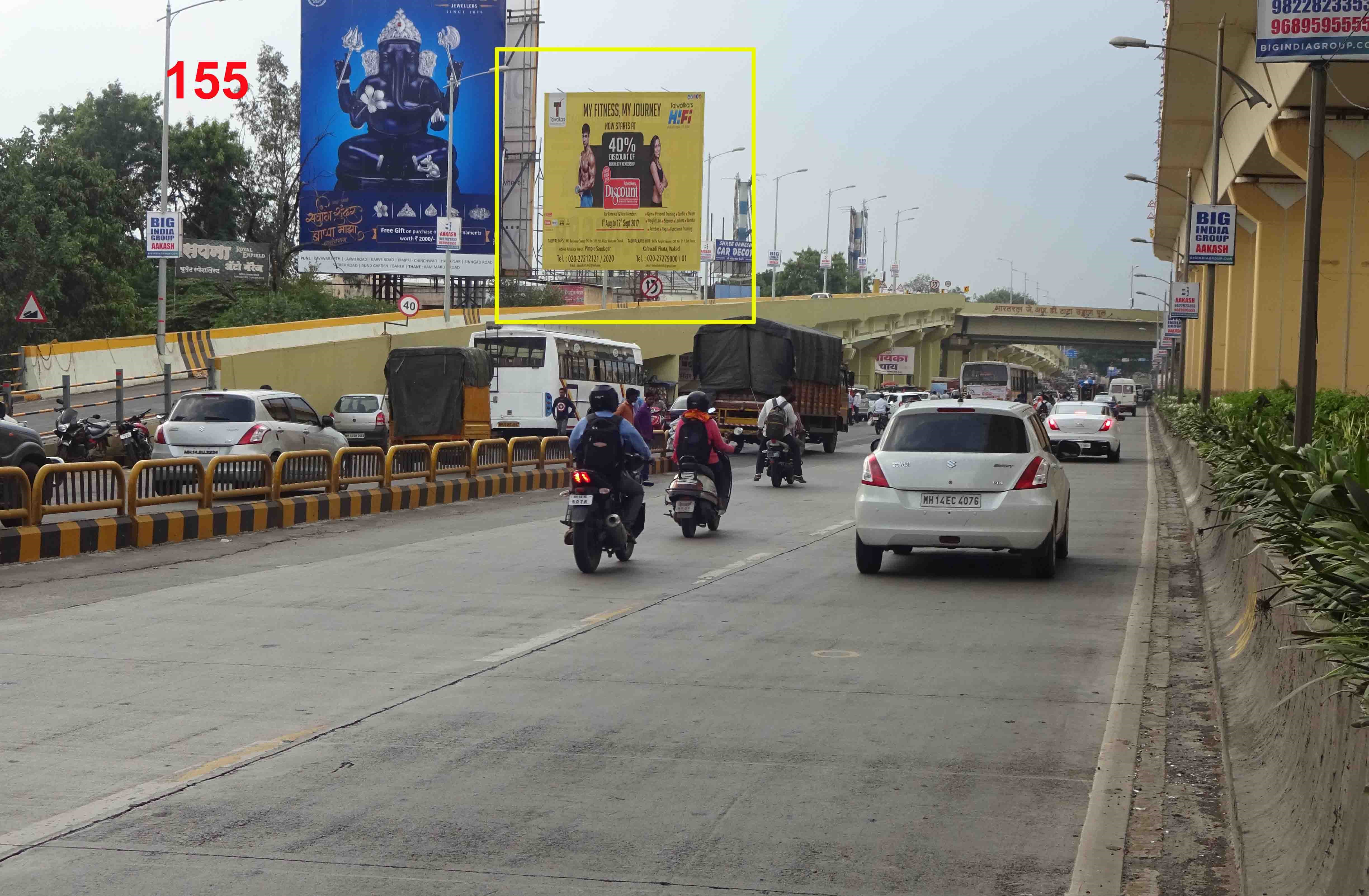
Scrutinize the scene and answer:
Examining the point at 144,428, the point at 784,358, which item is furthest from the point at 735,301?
the point at 144,428

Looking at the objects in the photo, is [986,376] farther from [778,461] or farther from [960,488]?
[960,488]

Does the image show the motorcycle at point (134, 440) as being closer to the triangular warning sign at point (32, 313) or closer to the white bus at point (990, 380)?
the triangular warning sign at point (32, 313)

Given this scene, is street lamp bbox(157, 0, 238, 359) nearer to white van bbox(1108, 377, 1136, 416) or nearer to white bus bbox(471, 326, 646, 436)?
white bus bbox(471, 326, 646, 436)

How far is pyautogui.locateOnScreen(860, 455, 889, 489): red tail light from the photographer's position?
13.1 meters

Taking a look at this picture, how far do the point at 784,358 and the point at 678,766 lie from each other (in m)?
30.7

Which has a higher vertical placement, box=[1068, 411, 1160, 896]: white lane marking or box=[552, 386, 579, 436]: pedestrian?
box=[552, 386, 579, 436]: pedestrian

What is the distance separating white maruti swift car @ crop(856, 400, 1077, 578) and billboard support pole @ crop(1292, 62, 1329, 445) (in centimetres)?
209

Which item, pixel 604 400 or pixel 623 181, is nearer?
pixel 604 400

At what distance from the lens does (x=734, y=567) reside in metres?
13.9

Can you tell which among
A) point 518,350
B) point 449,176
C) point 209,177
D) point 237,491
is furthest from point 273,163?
point 237,491

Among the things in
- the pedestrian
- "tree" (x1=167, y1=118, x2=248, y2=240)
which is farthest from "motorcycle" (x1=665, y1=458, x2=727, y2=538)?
"tree" (x1=167, y1=118, x2=248, y2=240)

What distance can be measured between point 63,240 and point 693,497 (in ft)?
119

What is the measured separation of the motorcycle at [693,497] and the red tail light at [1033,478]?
4.38 meters

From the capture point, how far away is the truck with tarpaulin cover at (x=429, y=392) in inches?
1195
